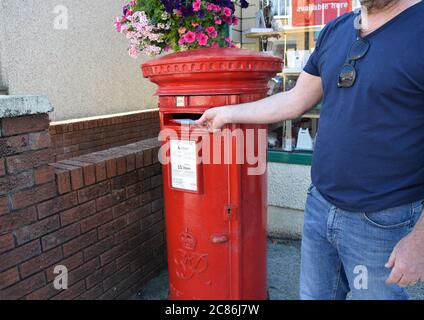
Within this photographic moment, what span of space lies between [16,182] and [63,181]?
298 millimetres

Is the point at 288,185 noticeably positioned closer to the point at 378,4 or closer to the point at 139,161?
the point at 139,161

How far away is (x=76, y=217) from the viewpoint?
2.38 m

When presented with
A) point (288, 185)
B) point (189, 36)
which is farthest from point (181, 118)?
point (288, 185)

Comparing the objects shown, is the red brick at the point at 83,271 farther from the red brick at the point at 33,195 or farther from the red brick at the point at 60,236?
the red brick at the point at 33,195

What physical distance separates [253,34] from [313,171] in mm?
2732

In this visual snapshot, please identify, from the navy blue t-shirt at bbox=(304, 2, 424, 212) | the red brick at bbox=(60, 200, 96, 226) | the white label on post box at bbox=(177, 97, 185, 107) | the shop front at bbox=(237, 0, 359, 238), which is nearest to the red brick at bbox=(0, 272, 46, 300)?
the red brick at bbox=(60, 200, 96, 226)

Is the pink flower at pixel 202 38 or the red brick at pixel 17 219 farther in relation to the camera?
the pink flower at pixel 202 38

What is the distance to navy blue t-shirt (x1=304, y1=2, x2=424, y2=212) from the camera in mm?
1335

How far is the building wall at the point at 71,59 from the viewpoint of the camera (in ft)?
13.3

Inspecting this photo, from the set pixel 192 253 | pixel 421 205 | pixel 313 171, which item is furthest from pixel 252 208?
pixel 421 205

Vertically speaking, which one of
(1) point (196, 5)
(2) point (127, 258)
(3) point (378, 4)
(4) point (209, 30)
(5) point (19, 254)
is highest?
(1) point (196, 5)

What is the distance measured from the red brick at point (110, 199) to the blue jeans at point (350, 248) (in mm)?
1378

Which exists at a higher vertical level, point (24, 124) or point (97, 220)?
point (24, 124)

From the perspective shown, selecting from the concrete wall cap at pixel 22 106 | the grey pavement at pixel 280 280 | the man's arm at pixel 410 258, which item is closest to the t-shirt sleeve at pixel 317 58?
the man's arm at pixel 410 258
